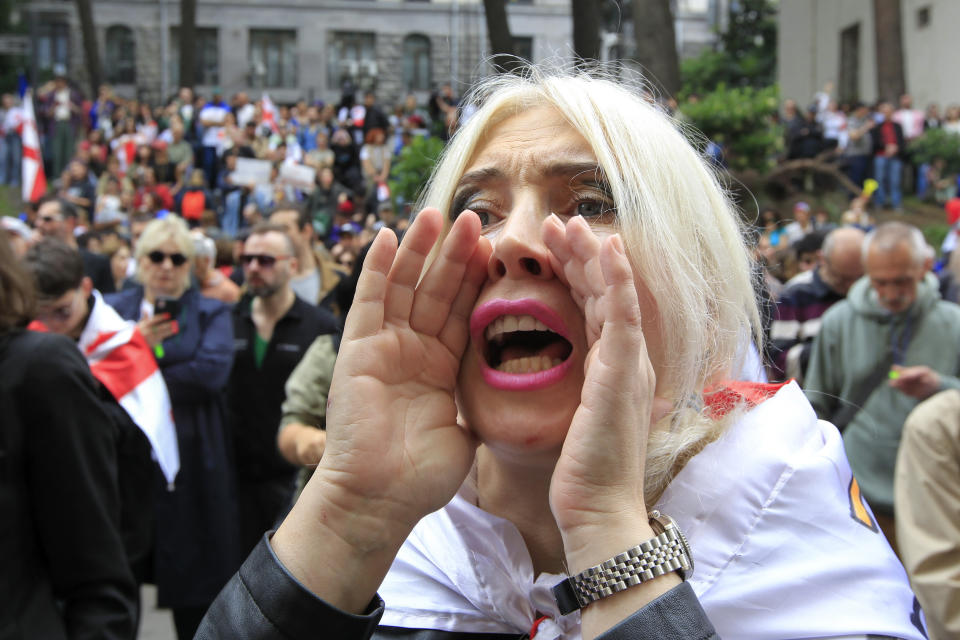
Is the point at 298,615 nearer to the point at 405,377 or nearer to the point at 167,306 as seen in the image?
the point at 405,377

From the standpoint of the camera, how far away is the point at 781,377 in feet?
19.9

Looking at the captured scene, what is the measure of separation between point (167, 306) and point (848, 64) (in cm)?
2641

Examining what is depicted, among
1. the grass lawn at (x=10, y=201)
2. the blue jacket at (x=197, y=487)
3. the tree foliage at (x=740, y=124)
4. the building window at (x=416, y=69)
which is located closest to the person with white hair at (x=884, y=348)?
the blue jacket at (x=197, y=487)

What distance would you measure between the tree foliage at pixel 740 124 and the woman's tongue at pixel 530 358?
47.6ft

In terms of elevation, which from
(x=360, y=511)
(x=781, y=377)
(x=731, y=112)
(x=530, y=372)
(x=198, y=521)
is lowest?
(x=198, y=521)

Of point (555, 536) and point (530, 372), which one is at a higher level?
point (530, 372)

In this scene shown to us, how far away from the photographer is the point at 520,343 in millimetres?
1738

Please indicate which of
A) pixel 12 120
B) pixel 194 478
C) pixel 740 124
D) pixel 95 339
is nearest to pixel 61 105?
pixel 12 120

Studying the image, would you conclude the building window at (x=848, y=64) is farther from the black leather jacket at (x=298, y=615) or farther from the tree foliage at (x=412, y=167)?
the black leather jacket at (x=298, y=615)

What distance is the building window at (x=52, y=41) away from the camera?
40469mm

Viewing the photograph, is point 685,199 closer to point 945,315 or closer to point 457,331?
point 457,331

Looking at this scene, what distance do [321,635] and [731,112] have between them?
606 inches

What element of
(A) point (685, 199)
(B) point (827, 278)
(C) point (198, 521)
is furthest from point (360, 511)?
(B) point (827, 278)

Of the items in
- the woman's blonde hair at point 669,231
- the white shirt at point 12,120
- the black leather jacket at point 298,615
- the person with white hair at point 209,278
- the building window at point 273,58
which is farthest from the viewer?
the building window at point 273,58
